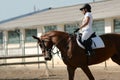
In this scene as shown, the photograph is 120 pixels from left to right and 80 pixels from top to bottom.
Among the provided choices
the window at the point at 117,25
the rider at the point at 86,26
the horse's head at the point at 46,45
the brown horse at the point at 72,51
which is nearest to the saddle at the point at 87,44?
the rider at the point at 86,26

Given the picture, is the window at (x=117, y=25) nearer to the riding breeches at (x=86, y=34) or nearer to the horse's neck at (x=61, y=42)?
the riding breeches at (x=86, y=34)

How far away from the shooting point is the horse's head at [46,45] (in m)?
11.8

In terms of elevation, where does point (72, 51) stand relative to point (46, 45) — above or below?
below

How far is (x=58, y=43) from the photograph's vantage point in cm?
1188

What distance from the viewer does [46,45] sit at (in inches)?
468

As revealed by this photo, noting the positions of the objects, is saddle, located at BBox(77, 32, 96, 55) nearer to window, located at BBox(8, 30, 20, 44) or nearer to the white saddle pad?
the white saddle pad

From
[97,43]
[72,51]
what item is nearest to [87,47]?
[97,43]

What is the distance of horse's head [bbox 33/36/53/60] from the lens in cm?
1181

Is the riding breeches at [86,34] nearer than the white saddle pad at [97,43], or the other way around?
the riding breeches at [86,34]

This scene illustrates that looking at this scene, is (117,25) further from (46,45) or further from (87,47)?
(46,45)

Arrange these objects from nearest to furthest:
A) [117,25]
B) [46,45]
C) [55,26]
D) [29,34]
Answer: [46,45]
[117,25]
[55,26]
[29,34]

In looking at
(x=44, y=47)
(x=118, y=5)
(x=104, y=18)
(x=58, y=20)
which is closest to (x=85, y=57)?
(x=44, y=47)

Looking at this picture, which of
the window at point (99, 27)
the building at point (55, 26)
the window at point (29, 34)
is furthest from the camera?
the window at point (29, 34)

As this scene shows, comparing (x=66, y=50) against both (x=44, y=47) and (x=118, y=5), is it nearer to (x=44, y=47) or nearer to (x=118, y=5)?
(x=44, y=47)
